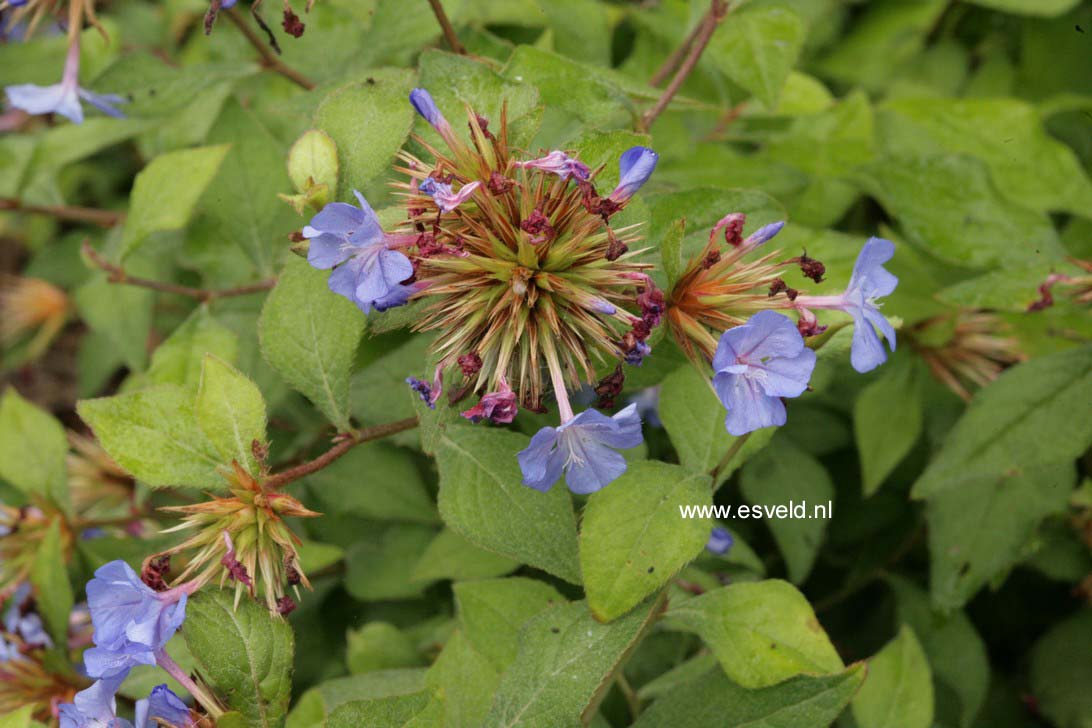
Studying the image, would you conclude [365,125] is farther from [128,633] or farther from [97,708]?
[97,708]

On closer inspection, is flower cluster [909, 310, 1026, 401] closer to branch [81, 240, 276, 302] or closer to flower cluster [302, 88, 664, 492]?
flower cluster [302, 88, 664, 492]

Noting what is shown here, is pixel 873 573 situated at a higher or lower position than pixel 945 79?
lower

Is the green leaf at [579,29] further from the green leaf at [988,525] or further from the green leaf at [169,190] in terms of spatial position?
the green leaf at [988,525]

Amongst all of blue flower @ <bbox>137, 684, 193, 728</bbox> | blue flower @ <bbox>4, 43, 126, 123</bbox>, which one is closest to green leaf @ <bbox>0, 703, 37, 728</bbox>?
blue flower @ <bbox>137, 684, 193, 728</bbox>

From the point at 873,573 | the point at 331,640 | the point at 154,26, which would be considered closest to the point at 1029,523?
the point at 873,573

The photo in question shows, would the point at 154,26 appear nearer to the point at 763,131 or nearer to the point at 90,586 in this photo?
the point at 763,131
